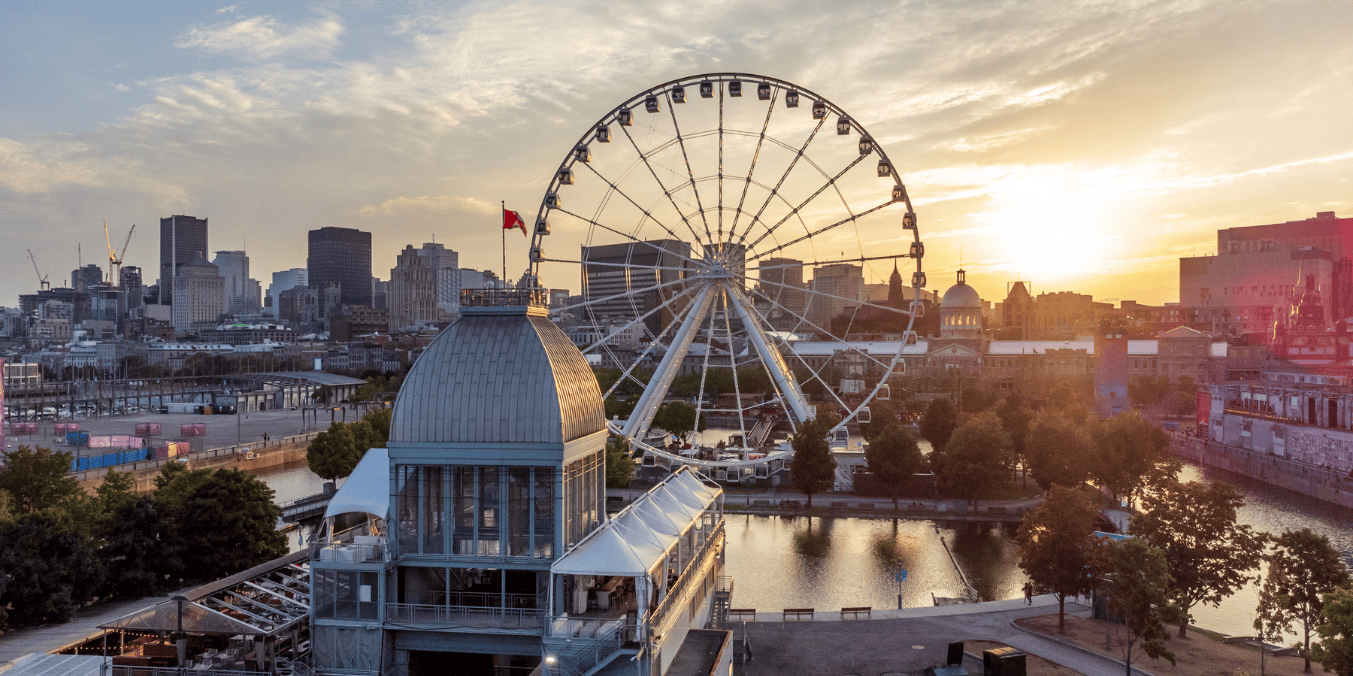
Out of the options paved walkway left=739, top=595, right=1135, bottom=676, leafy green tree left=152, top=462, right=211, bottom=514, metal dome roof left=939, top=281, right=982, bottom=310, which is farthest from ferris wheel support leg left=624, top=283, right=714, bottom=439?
metal dome roof left=939, top=281, right=982, bottom=310

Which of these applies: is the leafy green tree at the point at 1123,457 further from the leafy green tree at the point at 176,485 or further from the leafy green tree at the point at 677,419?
the leafy green tree at the point at 176,485

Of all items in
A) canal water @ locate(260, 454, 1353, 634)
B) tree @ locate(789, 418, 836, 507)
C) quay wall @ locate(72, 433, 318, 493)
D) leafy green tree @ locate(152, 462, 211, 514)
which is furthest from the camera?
quay wall @ locate(72, 433, 318, 493)

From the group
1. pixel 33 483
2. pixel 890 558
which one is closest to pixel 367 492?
pixel 890 558

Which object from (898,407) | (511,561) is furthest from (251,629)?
(898,407)

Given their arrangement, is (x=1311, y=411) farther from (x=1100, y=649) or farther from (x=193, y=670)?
(x=193, y=670)

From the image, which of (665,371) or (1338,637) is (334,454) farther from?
(1338,637)

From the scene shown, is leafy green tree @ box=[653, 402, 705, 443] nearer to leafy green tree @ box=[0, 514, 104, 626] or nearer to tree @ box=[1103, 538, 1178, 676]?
leafy green tree @ box=[0, 514, 104, 626]
